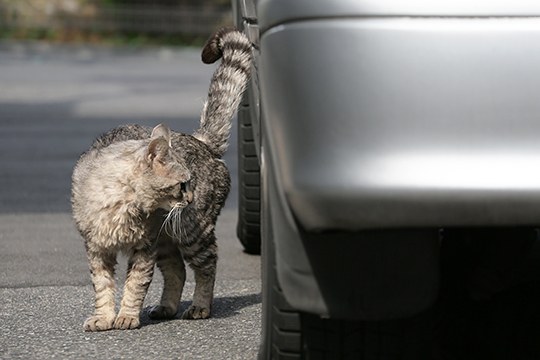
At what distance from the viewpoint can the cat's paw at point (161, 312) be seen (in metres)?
5.50

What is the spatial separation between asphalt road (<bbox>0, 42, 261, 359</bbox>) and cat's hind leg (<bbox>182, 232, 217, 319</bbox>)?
77mm

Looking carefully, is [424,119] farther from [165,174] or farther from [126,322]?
[126,322]

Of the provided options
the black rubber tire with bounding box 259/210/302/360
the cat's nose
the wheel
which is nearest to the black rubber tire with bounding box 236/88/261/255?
the wheel

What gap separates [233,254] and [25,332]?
200 centimetres

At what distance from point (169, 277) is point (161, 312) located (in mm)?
166

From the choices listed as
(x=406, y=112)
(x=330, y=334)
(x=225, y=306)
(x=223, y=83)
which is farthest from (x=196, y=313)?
(x=406, y=112)

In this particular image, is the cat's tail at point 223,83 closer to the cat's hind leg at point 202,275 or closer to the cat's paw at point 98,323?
the cat's hind leg at point 202,275

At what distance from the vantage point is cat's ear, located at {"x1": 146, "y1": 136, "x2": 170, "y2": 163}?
5215mm

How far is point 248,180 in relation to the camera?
639cm

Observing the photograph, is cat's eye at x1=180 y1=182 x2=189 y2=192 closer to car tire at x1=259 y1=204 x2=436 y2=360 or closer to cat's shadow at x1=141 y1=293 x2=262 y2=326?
cat's shadow at x1=141 y1=293 x2=262 y2=326

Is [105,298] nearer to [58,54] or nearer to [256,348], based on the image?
[256,348]

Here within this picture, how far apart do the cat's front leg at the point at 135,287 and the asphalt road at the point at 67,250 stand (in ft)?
0.19

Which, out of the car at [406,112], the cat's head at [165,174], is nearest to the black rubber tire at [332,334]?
the car at [406,112]

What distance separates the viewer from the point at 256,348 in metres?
4.84
